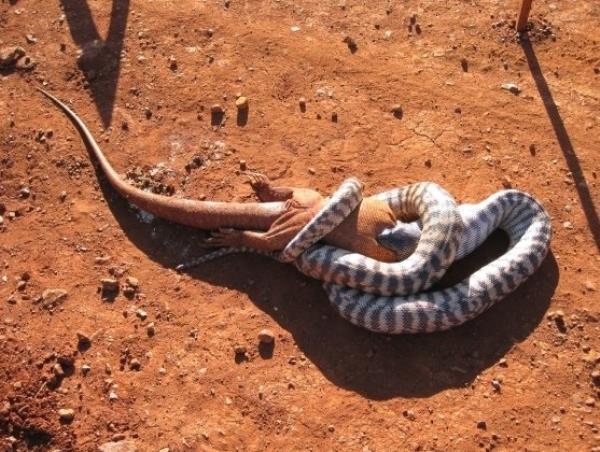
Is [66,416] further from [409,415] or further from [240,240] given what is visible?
[409,415]

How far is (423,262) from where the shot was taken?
820cm

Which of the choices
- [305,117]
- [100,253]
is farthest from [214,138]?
[100,253]

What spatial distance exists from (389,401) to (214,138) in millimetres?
4135

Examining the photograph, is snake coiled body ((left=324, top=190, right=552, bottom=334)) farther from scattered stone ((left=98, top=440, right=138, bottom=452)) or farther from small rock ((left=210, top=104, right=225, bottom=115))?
small rock ((left=210, top=104, right=225, bottom=115))

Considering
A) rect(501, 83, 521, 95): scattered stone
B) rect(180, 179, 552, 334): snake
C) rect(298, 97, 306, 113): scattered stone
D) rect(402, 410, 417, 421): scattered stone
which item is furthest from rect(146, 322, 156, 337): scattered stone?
rect(501, 83, 521, 95): scattered stone

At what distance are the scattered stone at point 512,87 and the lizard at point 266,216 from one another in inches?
109

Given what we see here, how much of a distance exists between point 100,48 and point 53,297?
3.99m

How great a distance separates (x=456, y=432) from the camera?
7.62 metres

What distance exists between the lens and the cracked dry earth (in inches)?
308

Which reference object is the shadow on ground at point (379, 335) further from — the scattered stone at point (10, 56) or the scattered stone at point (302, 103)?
the scattered stone at point (10, 56)

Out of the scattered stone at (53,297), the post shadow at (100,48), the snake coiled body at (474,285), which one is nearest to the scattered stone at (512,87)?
the snake coiled body at (474,285)

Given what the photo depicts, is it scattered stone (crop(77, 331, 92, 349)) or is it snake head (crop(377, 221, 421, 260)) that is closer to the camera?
scattered stone (crop(77, 331, 92, 349))

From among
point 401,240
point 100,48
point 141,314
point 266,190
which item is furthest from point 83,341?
point 100,48

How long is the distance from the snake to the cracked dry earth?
0.85ft
